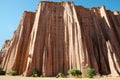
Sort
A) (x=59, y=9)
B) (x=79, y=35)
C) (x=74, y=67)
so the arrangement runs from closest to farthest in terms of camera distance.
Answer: (x=74, y=67)
(x=79, y=35)
(x=59, y=9)

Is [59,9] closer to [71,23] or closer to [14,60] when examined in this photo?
[71,23]

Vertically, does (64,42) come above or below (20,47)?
above

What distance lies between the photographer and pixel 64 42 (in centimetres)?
4016

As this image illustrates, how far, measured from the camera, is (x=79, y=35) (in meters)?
38.9

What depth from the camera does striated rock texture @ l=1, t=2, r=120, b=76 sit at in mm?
36875

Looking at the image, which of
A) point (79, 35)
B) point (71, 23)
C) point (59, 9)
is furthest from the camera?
point (59, 9)

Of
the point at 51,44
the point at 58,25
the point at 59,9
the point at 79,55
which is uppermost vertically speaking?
the point at 59,9

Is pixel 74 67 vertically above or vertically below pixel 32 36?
below

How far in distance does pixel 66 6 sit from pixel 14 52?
15.8 m

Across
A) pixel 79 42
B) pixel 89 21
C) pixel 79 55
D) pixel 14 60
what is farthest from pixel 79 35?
pixel 14 60

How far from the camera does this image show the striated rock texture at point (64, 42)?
3688 centimetres

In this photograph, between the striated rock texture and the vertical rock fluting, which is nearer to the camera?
the striated rock texture

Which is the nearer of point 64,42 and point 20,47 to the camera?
point 64,42

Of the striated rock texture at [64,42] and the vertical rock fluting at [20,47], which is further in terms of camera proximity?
the vertical rock fluting at [20,47]
